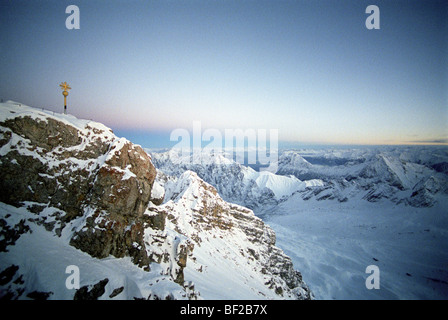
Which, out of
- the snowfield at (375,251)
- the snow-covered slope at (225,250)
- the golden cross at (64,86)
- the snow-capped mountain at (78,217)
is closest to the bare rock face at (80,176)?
the snow-capped mountain at (78,217)

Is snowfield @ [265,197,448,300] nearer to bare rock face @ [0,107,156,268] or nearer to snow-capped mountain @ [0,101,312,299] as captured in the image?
snow-capped mountain @ [0,101,312,299]

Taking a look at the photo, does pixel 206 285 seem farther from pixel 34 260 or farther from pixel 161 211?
pixel 34 260

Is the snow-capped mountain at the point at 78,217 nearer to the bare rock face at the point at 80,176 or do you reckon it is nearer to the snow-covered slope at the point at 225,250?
the bare rock face at the point at 80,176

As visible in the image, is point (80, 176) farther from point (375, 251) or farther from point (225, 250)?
point (375, 251)

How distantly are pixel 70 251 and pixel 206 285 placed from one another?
24.2 metres

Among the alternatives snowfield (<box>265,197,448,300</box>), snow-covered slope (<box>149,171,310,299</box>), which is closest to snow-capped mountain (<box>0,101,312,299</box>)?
snow-covered slope (<box>149,171,310,299</box>)

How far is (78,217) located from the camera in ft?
75.2

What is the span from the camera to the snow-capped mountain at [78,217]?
17.9 m

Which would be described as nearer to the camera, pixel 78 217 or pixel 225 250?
pixel 78 217

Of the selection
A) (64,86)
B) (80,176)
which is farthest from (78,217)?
(64,86)

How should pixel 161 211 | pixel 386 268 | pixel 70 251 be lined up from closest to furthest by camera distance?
pixel 70 251
pixel 161 211
pixel 386 268

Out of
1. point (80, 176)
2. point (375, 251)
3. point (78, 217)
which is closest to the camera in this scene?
point (78, 217)
